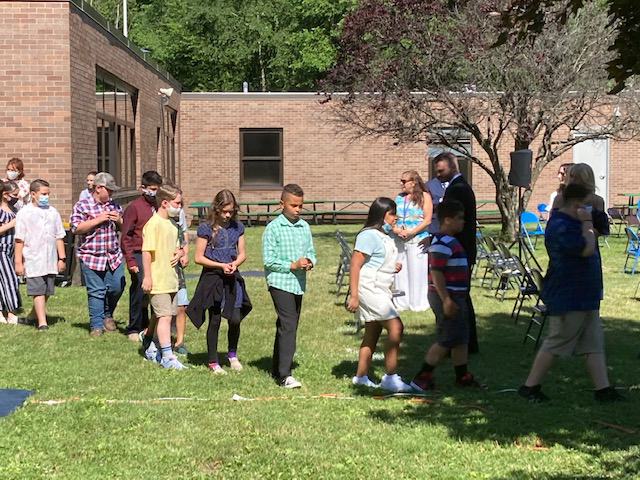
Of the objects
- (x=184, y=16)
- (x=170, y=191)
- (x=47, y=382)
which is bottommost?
(x=47, y=382)

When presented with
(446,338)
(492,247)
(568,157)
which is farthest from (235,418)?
(568,157)

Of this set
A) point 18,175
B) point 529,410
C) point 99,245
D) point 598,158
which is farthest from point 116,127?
point 598,158

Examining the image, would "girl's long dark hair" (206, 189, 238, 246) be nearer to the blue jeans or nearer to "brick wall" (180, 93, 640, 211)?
the blue jeans

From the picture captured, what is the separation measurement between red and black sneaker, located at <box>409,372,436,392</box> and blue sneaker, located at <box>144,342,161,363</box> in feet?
8.19

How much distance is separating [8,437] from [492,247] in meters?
8.82

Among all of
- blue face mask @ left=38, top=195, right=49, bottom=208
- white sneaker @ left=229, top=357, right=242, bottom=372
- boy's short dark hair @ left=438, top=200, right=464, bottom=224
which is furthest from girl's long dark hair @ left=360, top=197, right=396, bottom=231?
blue face mask @ left=38, top=195, right=49, bottom=208

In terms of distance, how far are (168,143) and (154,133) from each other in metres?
2.99

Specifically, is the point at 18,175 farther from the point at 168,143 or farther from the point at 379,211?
the point at 168,143

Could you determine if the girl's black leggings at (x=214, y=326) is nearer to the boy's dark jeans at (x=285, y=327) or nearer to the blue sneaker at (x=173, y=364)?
the blue sneaker at (x=173, y=364)

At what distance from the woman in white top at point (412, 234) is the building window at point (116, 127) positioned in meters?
7.99

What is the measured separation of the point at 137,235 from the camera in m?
9.27

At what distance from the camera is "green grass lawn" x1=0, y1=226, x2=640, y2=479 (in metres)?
5.41

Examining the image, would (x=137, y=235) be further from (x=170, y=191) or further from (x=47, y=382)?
(x=47, y=382)

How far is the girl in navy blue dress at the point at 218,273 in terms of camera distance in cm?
795
